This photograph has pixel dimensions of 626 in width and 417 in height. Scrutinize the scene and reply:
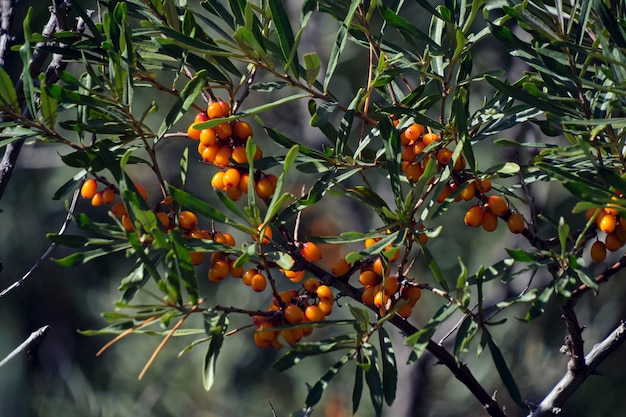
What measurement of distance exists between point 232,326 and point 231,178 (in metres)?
2.07

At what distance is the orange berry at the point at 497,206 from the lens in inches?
32.9

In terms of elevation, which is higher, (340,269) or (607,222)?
(607,222)

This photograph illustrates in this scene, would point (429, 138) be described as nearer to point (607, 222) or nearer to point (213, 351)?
point (607, 222)

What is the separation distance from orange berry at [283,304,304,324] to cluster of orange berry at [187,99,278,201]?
0.41 feet

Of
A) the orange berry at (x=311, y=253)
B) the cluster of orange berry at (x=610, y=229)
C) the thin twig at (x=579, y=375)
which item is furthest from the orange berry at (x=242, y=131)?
the thin twig at (x=579, y=375)

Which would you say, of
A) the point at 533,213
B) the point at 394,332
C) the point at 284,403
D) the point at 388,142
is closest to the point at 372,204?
the point at 388,142

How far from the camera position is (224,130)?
798mm

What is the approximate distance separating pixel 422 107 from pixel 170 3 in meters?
0.31

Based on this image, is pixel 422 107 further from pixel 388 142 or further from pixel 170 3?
pixel 170 3

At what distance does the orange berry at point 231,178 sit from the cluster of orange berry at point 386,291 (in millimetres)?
163

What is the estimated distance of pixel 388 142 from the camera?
77 centimetres

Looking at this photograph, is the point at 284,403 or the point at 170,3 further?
the point at 284,403

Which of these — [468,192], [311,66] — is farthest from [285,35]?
[468,192]

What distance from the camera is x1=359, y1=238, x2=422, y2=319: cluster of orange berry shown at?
810mm
